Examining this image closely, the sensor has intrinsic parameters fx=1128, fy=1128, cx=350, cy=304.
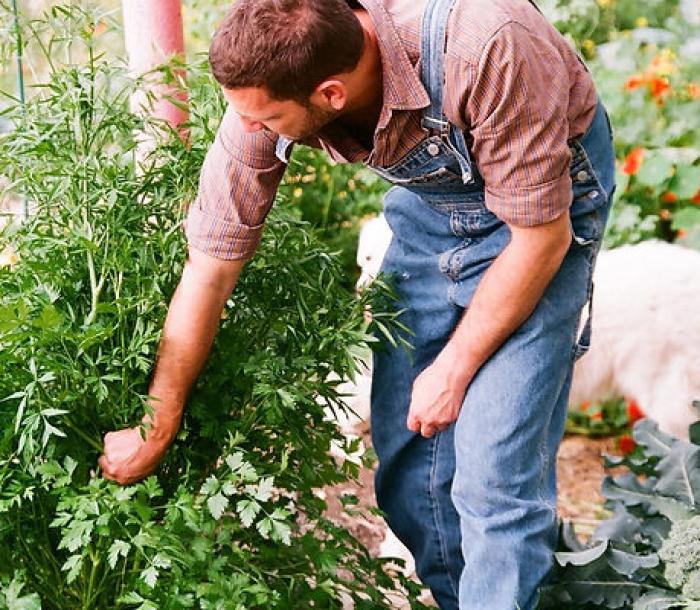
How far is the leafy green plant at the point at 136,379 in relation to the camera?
80.0 inches

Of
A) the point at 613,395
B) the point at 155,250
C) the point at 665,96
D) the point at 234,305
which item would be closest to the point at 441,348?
the point at 234,305

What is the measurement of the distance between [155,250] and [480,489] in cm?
82

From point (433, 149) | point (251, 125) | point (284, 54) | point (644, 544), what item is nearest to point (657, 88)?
point (644, 544)

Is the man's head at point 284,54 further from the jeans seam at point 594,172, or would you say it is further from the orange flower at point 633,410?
the orange flower at point 633,410

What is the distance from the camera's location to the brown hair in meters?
1.83

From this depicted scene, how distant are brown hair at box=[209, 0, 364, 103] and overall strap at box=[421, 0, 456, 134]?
6.2 inches

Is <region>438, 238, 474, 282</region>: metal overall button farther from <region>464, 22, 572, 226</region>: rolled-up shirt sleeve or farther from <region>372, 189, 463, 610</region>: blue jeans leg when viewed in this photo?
<region>464, 22, 572, 226</region>: rolled-up shirt sleeve

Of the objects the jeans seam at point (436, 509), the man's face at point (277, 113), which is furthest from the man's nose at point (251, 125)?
the jeans seam at point (436, 509)

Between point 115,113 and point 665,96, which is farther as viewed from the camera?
point 665,96

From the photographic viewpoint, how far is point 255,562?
7.70 ft

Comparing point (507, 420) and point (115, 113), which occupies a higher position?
point (115, 113)

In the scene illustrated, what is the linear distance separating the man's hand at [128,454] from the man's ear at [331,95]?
A: 0.73 metres

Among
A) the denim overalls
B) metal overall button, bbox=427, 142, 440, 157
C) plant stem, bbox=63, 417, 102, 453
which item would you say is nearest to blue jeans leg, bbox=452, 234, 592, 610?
the denim overalls

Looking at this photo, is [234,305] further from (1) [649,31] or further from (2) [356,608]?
(1) [649,31]
